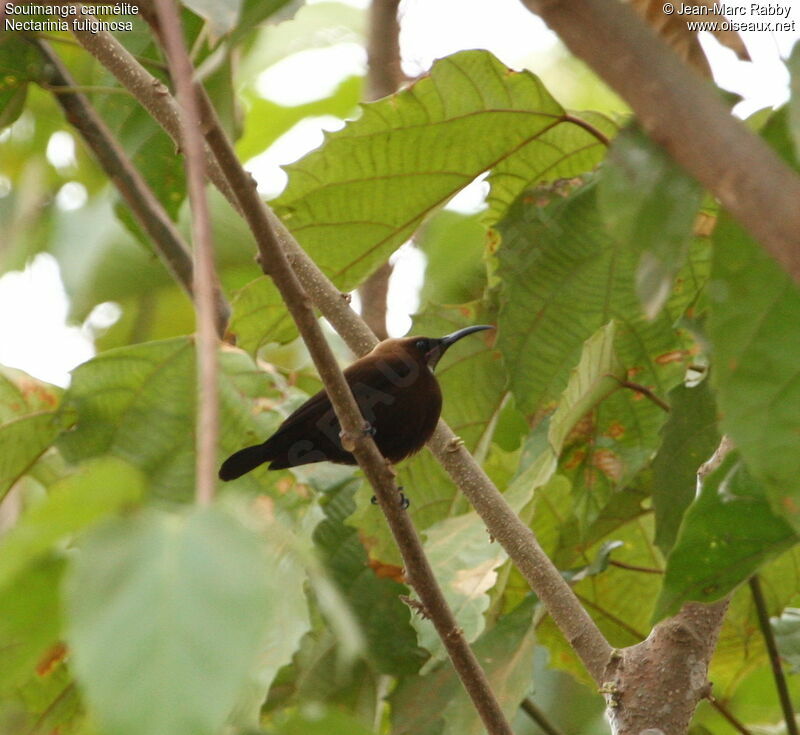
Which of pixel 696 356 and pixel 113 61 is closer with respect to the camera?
pixel 113 61

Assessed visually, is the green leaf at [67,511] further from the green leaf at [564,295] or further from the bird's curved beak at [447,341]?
the bird's curved beak at [447,341]

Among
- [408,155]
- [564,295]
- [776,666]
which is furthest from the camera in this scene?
[564,295]

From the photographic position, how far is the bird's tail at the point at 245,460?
127 inches

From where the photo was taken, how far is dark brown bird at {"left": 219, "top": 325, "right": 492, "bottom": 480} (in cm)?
323

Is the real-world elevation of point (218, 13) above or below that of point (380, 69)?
below

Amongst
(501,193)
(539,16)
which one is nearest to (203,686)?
(539,16)

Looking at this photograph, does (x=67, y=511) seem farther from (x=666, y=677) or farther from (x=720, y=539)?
(x=666, y=677)

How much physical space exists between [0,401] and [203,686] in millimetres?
2550

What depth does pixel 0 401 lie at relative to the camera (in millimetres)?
3012

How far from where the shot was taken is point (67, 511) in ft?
2.39

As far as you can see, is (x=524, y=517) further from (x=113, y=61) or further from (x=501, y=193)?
(x=113, y=61)

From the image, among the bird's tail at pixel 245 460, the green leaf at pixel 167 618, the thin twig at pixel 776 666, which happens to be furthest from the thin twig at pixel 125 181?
the green leaf at pixel 167 618

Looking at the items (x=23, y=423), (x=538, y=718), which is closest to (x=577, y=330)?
(x=538, y=718)

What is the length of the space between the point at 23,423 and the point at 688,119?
2618 millimetres
